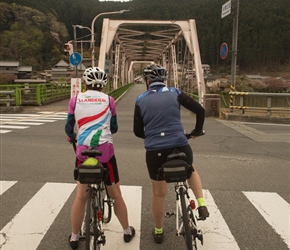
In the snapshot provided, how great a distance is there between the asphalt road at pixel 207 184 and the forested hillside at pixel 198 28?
2820 inches

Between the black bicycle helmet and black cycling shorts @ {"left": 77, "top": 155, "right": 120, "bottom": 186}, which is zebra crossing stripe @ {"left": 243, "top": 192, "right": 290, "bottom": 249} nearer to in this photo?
black cycling shorts @ {"left": 77, "top": 155, "right": 120, "bottom": 186}

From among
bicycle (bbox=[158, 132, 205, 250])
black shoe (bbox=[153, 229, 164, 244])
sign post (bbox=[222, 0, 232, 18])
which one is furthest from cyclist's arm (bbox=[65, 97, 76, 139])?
sign post (bbox=[222, 0, 232, 18])

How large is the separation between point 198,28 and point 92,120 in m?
103

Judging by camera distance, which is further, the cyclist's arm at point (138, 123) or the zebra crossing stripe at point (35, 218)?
the zebra crossing stripe at point (35, 218)

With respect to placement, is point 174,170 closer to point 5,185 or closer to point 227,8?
point 5,185

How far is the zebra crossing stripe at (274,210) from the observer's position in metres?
3.61

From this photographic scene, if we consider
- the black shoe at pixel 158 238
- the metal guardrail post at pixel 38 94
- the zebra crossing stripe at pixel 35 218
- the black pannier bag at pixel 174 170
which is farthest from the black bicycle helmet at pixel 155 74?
the metal guardrail post at pixel 38 94

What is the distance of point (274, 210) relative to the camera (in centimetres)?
417

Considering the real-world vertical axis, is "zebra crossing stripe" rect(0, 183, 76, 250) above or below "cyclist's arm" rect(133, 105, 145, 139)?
below

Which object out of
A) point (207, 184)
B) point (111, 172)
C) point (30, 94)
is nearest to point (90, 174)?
point (111, 172)

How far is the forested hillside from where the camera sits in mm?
86875

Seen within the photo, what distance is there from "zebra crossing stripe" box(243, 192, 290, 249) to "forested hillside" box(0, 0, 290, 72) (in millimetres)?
74769

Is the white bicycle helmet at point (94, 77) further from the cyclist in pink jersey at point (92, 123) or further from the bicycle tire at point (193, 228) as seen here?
the bicycle tire at point (193, 228)

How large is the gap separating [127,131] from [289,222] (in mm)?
7150
